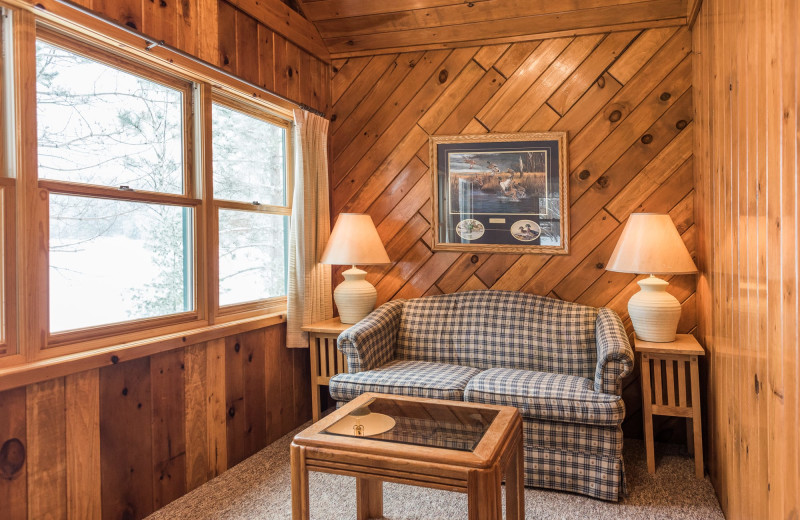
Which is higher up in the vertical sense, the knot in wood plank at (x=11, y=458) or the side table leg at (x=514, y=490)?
the knot in wood plank at (x=11, y=458)

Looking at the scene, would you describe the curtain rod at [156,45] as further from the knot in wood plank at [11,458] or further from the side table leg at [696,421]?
the side table leg at [696,421]

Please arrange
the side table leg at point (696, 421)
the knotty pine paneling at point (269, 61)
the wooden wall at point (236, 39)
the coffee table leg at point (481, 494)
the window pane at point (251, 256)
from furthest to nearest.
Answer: the window pane at point (251, 256), the knotty pine paneling at point (269, 61), the side table leg at point (696, 421), the wooden wall at point (236, 39), the coffee table leg at point (481, 494)

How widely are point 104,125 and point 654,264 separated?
2.51 m

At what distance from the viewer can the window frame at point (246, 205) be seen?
268 centimetres

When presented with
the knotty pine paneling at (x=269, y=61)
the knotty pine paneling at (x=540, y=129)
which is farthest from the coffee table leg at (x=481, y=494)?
the knotty pine paneling at (x=269, y=61)

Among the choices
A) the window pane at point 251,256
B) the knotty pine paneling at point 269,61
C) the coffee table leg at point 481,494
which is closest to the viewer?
the coffee table leg at point 481,494

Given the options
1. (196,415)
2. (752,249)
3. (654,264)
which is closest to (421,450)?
(752,249)

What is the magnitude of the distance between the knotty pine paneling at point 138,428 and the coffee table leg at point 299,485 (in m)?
0.81

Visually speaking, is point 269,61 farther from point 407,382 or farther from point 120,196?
point 407,382

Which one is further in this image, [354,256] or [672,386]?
[354,256]

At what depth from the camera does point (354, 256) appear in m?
3.21

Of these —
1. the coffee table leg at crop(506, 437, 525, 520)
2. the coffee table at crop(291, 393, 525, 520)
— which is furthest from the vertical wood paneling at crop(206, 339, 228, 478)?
the coffee table leg at crop(506, 437, 525, 520)

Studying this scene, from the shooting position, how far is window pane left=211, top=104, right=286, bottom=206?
2783 mm

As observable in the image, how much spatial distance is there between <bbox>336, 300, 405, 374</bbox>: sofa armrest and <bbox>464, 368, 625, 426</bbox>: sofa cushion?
0.57 meters
